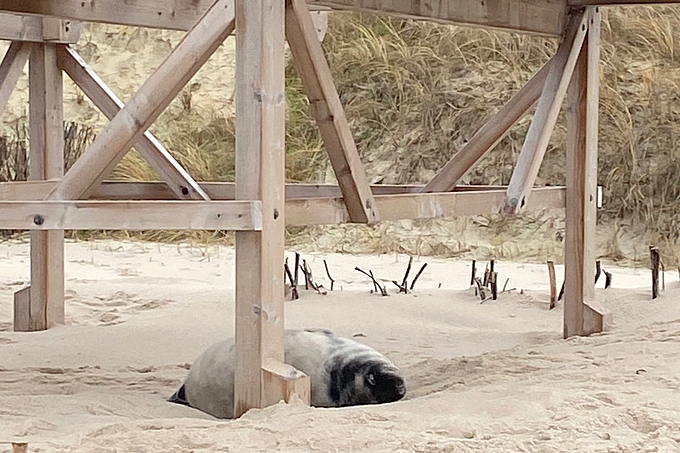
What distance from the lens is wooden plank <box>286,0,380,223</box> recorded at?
5.10 metres

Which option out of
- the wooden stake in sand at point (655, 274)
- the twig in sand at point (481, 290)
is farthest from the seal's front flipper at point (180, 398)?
the wooden stake in sand at point (655, 274)

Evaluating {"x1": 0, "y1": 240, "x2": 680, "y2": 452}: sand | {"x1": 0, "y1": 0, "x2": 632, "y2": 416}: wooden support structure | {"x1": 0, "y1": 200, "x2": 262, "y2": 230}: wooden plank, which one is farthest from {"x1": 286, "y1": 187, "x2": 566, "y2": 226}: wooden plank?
{"x1": 0, "y1": 240, "x2": 680, "y2": 452}: sand

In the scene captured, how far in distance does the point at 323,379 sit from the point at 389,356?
4.95 ft

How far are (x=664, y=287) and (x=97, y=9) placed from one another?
4.74 meters

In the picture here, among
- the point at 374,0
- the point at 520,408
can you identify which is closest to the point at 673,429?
the point at 520,408

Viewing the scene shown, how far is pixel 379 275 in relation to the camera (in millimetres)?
11164

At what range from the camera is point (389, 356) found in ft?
22.5

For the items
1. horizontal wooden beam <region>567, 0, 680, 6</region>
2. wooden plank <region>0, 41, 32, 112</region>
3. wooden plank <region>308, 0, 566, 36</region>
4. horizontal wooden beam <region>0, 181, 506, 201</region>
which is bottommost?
horizontal wooden beam <region>0, 181, 506, 201</region>

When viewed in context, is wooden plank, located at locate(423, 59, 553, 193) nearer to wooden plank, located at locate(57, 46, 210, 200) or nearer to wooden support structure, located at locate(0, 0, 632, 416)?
wooden support structure, located at locate(0, 0, 632, 416)

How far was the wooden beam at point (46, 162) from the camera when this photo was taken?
8.02m

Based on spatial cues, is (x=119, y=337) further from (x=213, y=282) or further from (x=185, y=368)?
(x=213, y=282)

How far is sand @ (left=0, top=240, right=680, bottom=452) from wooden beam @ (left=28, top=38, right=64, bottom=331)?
0.68 ft

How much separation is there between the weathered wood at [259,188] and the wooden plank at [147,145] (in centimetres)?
178

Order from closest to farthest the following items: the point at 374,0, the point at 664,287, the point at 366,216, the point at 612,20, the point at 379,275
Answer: the point at 366,216
the point at 374,0
the point at 664,287
the point at 379,275
the point at 612,20
